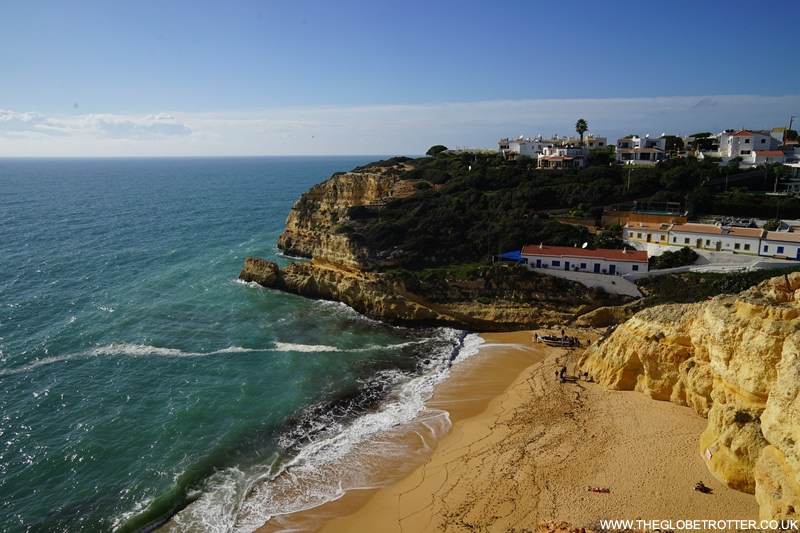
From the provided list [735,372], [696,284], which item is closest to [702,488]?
[735,372]

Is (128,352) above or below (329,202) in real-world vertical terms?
below

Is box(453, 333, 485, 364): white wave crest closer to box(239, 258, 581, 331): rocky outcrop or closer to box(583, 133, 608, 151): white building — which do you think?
box(239, 258, 581, 331): rocky outcrop

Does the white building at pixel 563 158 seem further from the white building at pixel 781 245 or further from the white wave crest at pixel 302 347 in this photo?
the white wave crest at pixel 302 347

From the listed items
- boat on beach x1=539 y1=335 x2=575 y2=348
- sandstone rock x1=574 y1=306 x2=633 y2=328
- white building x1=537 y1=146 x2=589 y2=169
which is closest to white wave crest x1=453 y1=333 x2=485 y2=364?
boat on beach x1=539 y1=335 x2=575 y2=348

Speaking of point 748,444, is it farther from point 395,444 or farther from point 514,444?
point 395,444

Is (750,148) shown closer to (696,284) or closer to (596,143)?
(596,143)

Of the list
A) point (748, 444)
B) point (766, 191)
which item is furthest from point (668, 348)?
point (766, 191)

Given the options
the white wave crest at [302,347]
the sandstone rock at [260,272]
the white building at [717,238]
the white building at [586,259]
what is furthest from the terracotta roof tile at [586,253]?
the sandstone rock at [260,272]
